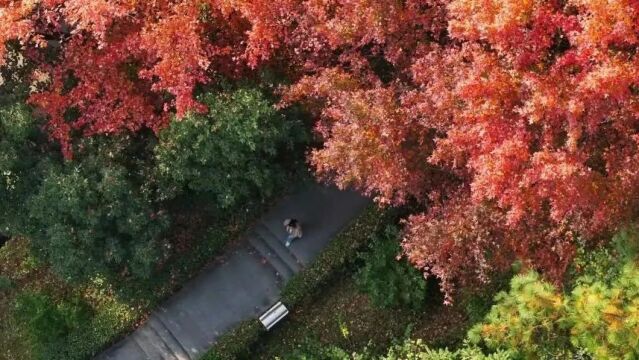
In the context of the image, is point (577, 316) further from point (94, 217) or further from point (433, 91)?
point (94, 217)

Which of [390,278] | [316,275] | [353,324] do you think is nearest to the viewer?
[390,278]

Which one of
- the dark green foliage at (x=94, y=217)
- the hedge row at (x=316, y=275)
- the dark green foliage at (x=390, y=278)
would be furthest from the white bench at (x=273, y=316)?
the dark green foliage at (x=94, y=217)

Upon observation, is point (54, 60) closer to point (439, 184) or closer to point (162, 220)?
point (162, 220)

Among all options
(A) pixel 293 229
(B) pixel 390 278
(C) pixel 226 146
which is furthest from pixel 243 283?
(C) pixel 226 146

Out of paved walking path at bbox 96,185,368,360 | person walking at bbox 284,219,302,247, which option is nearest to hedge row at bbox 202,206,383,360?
paved walking path at bbox 96,185,368,360

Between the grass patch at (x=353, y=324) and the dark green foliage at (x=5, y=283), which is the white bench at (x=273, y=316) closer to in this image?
the grass patch at (x=353, y=324)

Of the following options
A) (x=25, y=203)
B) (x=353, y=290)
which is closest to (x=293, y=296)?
(x=353, y=290)

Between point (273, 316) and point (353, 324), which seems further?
point (273, 316)
